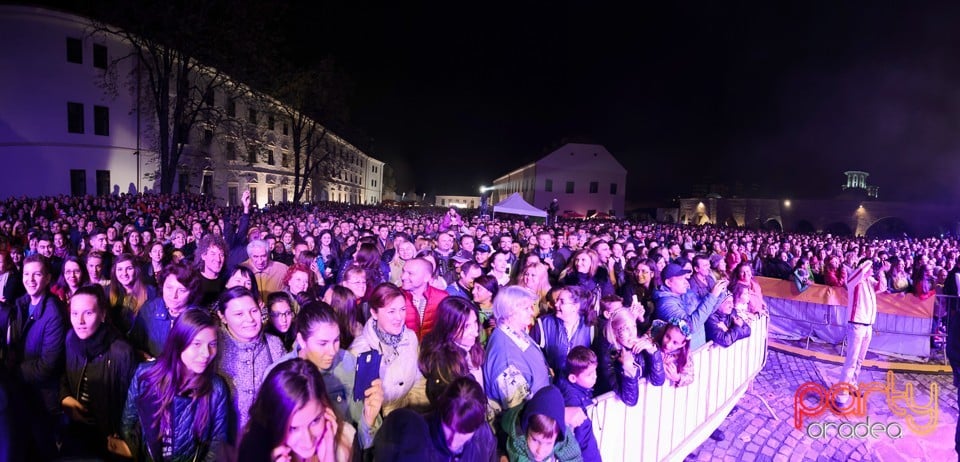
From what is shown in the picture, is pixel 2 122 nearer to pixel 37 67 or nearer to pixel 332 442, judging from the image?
pixel 37 67

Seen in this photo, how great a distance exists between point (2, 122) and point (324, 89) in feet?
59.0

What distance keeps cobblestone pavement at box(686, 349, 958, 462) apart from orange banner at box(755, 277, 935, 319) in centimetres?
165

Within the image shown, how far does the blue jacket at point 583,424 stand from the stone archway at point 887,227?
4990 centimetres

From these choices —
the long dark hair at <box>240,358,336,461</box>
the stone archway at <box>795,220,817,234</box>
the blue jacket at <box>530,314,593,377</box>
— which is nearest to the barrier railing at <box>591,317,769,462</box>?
the blue jacket at <box>530,314,593,377</box>

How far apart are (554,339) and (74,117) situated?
3391 centimetres

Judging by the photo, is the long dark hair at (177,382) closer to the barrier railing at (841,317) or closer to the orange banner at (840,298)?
the barrier railing at (841,317)

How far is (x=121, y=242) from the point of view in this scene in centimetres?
664

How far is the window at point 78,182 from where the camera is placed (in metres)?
26.8

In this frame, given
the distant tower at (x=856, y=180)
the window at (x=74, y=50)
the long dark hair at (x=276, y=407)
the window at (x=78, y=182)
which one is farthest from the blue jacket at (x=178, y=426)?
the distant tower at (x=856, y=180)

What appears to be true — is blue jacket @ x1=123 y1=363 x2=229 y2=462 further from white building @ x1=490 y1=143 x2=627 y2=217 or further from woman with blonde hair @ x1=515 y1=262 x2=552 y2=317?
white building @ x1=490 y1=143 x2=627 y2=217

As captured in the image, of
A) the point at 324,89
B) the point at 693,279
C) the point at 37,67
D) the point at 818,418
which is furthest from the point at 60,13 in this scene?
the point at 818,418

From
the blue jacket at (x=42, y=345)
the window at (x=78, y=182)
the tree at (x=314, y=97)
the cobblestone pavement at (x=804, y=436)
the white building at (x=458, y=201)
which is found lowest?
the cobblestone pavement at (x=804, y=436)

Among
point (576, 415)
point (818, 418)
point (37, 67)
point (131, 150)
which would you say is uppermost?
point (37, 67)

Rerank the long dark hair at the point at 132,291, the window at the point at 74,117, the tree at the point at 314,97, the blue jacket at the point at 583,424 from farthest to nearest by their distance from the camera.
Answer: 1. the tree at the point at 314,97
2. the window at the point at 74,117
3. the long dark hair at the point at 132,291
4. the blue jacket at the point at 583,424
